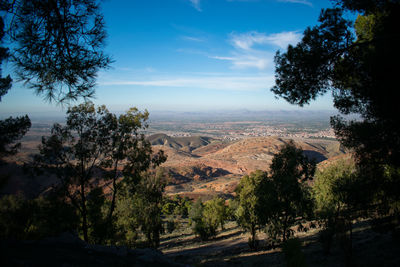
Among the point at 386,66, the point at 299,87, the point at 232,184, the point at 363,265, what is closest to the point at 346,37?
the point at 386,66

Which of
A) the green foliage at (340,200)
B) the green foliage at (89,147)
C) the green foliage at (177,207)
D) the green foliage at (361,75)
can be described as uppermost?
the green foliage at (361,75)

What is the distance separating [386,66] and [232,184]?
73.0 m

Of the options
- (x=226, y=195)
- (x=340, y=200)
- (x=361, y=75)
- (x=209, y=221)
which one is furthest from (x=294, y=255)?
(x=226, y=195)

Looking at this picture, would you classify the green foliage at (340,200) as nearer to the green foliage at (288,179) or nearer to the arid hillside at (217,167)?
the green foliage at (288,179)

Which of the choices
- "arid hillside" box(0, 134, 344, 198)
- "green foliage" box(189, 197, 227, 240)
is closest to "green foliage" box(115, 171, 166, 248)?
"green foliage" box(189, 197, 227, 240)

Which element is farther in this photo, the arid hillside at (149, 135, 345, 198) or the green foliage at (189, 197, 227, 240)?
the arid hillside at (149, 135, 345, 198)

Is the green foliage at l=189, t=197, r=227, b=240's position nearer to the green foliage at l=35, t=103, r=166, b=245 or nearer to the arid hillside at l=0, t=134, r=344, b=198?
the green foliage at l=35, t=103, r=166, b=245

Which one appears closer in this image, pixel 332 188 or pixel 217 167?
pixel 332 188

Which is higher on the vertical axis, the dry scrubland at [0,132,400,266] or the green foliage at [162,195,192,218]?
the dry scrubland at [0,132,400,266]

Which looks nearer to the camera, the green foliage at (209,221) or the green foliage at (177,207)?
the green foliage at (209,221)

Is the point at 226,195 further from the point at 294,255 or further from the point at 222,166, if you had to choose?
the point at 294,255

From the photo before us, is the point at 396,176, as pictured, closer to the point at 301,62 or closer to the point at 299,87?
the point at 299,87

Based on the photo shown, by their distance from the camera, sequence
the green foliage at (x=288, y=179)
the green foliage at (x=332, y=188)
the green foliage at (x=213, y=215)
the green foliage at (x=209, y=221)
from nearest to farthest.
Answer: the green foliage at (x=332, y=188) → the green foliage at (x=288, y=179) → the green foliage at (x=209, y=221) → the green foliage at (x=213, y=215)

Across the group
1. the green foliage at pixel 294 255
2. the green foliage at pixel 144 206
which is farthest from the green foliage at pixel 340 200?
the green foliage at pixel 144 206
